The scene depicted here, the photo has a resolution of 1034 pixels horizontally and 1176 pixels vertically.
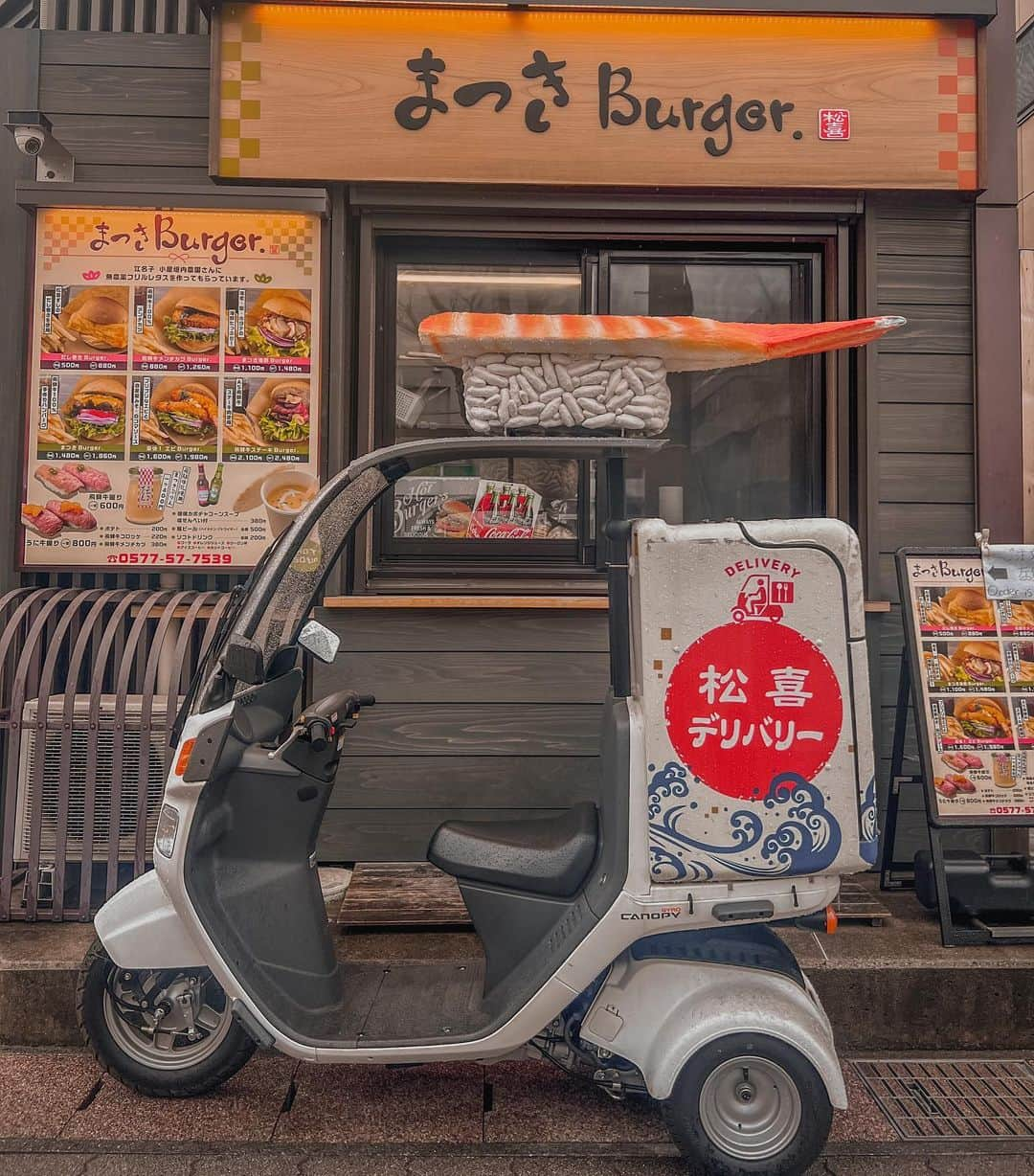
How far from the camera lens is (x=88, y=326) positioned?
471 cm

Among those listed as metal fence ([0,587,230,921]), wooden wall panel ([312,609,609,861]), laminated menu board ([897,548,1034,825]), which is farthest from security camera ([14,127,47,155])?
laminated menu board ([897,548,1034,825])

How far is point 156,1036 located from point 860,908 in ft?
9.31

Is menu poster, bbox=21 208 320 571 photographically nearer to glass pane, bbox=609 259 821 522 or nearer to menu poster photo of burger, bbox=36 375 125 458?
menu poster photo of burger, bbox=36 375 125 458

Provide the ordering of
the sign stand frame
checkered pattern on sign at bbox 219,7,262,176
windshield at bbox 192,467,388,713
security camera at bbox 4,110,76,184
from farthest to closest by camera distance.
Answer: checkered pattern on sign at bbox 219,7,262,176, security camera at bbox 4,110,76,184, the sign stand frame, windshield at bbox 192,467,388,713

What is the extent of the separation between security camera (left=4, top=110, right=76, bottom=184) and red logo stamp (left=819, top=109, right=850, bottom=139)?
12.5ft

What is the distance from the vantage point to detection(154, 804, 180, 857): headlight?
2787mm

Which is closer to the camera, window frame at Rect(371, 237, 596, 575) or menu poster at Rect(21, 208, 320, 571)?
menu poster at Rect(21, 208, 320, 571)

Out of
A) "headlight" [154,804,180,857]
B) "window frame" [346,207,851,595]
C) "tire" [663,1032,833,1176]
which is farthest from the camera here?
"window frame" [346,207,851,595]

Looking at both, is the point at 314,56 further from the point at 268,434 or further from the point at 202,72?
the point at 268,434

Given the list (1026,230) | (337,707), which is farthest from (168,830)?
(1026,230)

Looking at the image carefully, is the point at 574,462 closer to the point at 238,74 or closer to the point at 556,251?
the point at 556,251

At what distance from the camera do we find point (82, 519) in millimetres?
Answer: 4652

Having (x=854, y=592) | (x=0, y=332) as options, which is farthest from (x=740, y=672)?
(x=0, y=332)

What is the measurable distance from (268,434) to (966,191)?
377cm
